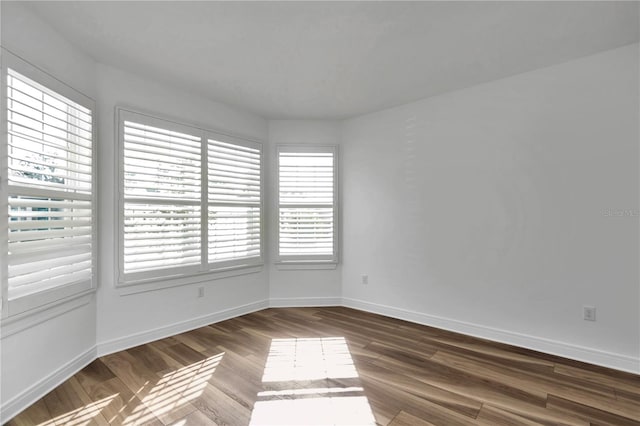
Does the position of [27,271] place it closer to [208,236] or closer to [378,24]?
[208,236]

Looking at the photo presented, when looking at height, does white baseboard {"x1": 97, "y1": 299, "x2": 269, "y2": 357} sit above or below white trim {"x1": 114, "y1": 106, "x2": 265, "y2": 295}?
below

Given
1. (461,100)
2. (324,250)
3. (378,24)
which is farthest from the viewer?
(324,250)

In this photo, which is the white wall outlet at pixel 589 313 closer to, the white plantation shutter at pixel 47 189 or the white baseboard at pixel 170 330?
the white baseboard at pixel 170 330

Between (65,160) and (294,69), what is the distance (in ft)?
6.63

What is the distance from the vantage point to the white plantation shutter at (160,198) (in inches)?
118

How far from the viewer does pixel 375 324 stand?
367cm

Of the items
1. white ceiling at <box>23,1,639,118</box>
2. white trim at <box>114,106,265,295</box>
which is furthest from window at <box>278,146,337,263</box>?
white ceiling at <box>23,1,639,118</box>

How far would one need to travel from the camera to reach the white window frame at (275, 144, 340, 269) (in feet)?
14.3

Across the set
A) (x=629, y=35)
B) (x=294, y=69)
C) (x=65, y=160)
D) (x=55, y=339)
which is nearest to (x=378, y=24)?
(x=294, y=69)

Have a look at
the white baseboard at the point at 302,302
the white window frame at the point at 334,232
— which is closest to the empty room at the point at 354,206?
the white baseboard at the point at 302,302

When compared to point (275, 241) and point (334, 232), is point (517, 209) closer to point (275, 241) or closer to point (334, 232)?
point (334, 232)

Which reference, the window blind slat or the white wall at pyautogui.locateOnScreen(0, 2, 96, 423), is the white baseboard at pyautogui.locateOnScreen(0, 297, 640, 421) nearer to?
the white wall at pyautogui.locateOnScreen(0, 2, 96, 423)

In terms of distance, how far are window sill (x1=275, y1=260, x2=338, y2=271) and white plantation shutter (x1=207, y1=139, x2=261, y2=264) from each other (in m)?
0.37

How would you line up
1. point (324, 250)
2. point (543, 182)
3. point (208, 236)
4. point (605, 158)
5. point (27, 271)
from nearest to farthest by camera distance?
1. point (27, 271)
2. point (605, 158)
3. point (543, 182)
4. point (208, 236)
5. point (324, 250)
